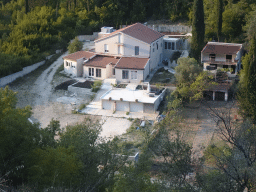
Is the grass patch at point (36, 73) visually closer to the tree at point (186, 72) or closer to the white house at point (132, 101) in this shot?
the white house at point (132, 101)

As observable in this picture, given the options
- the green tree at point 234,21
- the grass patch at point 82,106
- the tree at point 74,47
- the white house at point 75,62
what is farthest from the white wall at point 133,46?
the green tree at point 234,21

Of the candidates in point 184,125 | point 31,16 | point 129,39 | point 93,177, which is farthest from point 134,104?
point 31,16

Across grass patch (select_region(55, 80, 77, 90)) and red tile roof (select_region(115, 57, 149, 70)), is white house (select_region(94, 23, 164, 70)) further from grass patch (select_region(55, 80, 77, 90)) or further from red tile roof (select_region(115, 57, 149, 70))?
grass patch (select_region(55, 80, 77, 90))

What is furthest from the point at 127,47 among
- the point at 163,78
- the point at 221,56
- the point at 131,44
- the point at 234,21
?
the point at 234,21

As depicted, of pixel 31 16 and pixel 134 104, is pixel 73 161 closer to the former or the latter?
pixel 134 104

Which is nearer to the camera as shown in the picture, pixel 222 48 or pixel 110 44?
pixel 222 48

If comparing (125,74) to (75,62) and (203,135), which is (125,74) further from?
(203,135)
